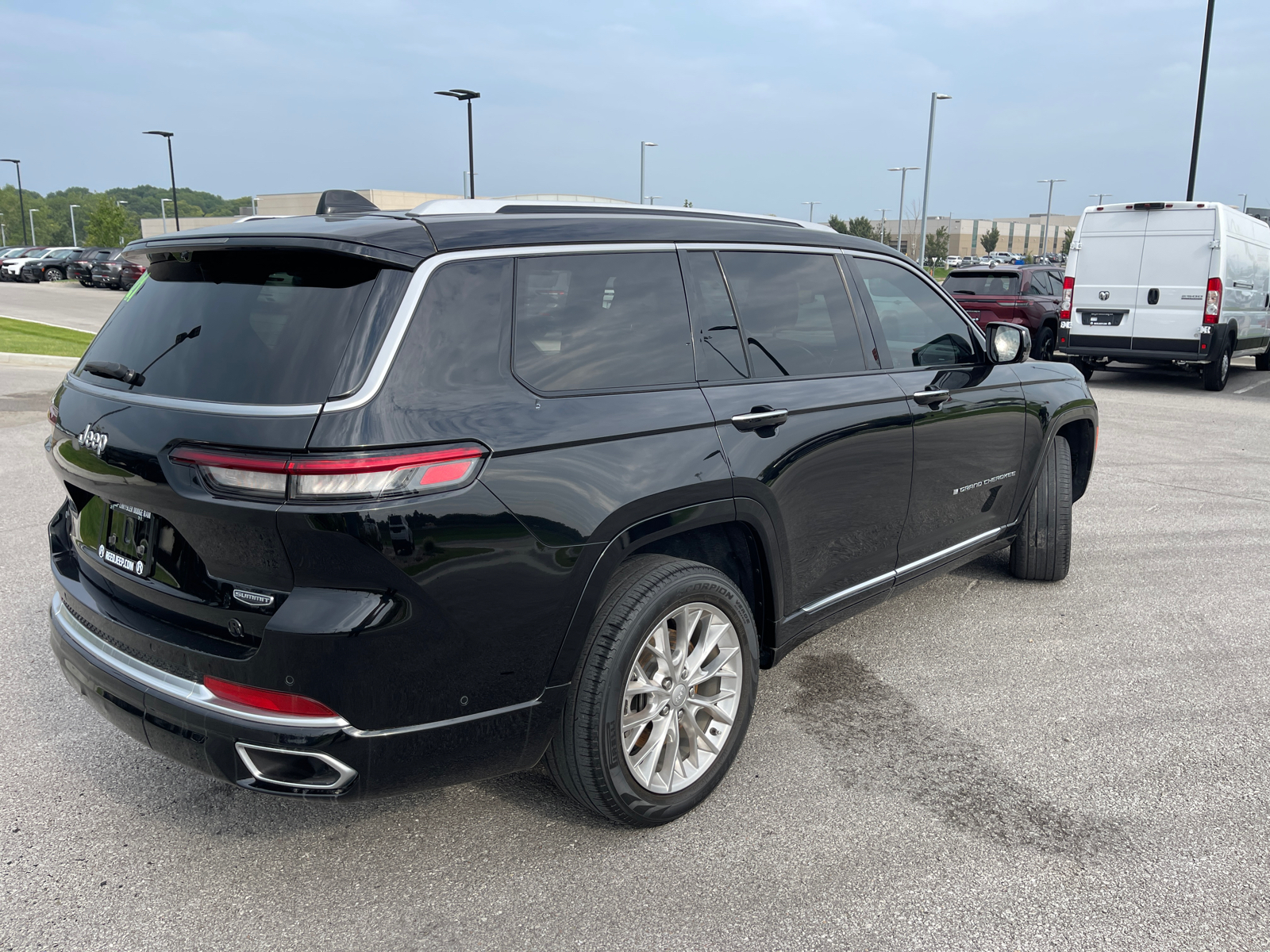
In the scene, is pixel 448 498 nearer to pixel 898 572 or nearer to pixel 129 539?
pixel 129 539

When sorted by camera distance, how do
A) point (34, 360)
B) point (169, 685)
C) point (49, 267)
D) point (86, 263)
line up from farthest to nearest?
point (49, 267), point (86, 263), point (34, 360), point (169, 685)

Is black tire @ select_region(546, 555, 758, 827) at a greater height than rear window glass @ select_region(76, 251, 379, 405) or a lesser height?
lesser

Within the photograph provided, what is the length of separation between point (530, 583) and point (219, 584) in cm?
76

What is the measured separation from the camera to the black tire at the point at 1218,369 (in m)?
13.9

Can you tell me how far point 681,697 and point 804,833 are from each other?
1.83ft

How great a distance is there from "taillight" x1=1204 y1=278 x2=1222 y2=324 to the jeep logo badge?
1420 centimetres

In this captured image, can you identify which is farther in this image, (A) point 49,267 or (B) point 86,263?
(A) point 49,267

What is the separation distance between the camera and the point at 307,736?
7.60 feet

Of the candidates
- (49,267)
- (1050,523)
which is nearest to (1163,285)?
(1050,523)

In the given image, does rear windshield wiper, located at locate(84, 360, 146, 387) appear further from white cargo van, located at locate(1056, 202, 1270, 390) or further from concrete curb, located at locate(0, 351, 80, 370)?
white cargo van, located at locate(1056, 202, 1270, 390)

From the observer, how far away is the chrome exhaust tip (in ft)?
7.70

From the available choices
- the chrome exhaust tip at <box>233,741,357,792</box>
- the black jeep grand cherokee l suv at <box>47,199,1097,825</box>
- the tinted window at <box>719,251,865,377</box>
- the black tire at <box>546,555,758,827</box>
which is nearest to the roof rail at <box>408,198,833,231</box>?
the black jeep grand cherokee l suv at <box>47,199,1097,825</box>

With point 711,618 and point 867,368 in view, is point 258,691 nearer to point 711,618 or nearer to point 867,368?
point 711,618

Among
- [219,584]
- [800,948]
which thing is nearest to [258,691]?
[219,584]
